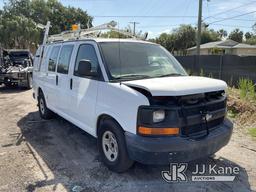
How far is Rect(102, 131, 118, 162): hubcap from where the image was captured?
13.4ft

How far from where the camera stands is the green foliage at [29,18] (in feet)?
109

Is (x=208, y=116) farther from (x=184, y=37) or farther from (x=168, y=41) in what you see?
(x=184, y=37)

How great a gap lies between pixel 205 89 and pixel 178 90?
54 centimetres

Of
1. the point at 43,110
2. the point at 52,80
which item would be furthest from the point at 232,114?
the point at 43,110

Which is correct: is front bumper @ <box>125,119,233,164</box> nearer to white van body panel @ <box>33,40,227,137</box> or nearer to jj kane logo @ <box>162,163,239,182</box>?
white van body panel @ <box>33,40,227,137</box>

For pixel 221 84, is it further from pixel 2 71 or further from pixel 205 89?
pixel 2 71

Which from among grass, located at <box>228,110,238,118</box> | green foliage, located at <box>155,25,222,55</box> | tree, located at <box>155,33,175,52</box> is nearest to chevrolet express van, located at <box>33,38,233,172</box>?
grass, located at <box>228,110,238,118</box>

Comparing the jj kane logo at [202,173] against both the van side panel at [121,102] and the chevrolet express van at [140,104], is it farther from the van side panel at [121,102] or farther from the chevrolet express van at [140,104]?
the van side panel at [121,102]

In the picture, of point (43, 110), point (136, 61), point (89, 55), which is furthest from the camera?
point (43, 110)

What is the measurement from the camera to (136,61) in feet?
15.1

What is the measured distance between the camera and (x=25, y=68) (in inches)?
551

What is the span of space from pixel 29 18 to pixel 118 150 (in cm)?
3692

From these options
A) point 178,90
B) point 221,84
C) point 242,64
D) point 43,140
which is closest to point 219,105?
point 221,84

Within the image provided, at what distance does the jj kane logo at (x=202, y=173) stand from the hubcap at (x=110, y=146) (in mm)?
808
